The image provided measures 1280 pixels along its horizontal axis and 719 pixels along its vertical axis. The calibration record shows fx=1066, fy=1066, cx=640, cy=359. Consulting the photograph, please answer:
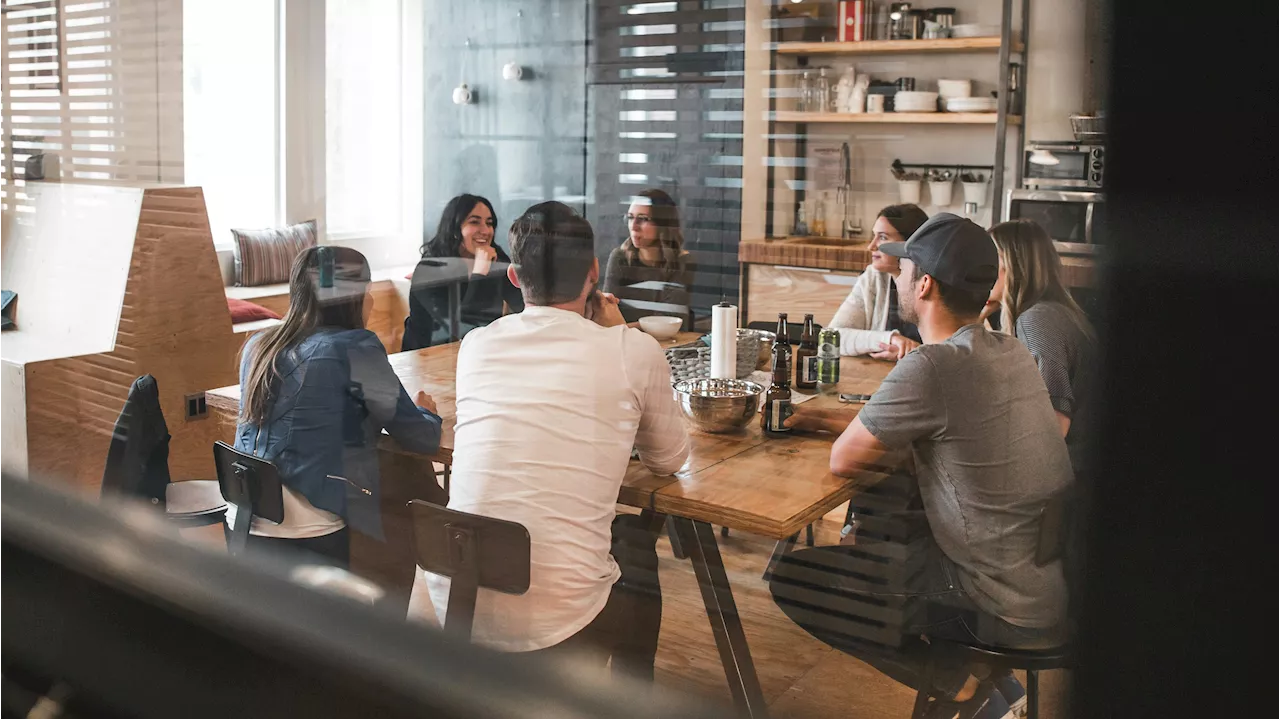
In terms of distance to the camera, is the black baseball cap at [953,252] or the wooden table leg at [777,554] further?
the wooden table leg at [777,554]

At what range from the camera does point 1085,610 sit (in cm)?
29

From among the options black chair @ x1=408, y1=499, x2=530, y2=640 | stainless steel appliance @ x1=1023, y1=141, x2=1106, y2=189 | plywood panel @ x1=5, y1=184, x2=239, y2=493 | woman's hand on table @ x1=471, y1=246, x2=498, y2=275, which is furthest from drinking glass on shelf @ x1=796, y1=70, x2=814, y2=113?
plywood panel @ x1=5, y1=184, x2=239, y2=493

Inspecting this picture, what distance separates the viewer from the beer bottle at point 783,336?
0.54 m

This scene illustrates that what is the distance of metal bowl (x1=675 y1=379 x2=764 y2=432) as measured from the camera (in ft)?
2.66

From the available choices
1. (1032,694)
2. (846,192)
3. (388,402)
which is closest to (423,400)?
(388,402)

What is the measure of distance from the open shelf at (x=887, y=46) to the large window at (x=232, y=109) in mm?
383

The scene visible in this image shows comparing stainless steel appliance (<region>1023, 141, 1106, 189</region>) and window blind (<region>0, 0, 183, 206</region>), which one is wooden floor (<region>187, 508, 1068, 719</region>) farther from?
window blind (<region>0, 0, 183, 206</region>)

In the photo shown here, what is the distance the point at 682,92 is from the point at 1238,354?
12.0 inches

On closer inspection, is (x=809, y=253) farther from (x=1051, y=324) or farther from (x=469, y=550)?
(x=469, y=550)

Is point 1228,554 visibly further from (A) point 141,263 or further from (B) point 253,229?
(A) point 141,263

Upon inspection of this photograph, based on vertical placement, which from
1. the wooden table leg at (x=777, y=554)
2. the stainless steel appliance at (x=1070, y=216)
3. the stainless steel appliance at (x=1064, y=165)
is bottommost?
the wooden table leg at (x=777, y=554)

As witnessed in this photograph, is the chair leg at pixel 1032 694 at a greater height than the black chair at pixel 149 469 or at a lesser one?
greater

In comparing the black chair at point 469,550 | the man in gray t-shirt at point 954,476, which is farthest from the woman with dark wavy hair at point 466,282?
the man in gray t-shirt at point 954,476

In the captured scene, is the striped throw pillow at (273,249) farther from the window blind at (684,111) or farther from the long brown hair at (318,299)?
the window blind at (684,111)
